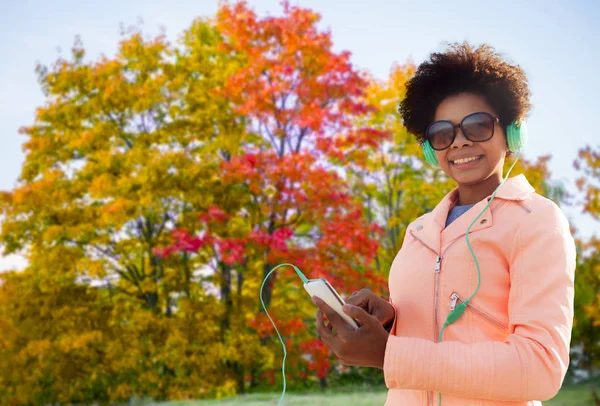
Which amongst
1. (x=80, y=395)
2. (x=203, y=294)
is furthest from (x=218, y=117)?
(x=80, y=395)

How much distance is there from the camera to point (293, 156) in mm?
12070

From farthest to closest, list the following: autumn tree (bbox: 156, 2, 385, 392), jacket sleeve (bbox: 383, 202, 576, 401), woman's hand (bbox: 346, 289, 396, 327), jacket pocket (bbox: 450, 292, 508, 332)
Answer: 1. autumn tree (bbox: 156, 2, 385, 392)
2. woman's hand (bbox: 346, 289, 396, 327)
3. jacket pocket (bbox: 450, 292, 508, 332)
4. jacket sleeve (bbox: 383, 202, 576, 401)

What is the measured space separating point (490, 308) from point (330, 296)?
1.20ft

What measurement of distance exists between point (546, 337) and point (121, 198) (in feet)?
38.6

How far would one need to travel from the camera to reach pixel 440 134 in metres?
1.65

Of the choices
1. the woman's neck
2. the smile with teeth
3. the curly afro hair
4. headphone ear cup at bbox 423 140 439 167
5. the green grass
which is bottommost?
the green grass

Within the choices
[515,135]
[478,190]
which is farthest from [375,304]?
[515,135]

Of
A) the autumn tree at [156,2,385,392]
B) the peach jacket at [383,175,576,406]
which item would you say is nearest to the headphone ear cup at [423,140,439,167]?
the peach jacket at [383,175,576,406]

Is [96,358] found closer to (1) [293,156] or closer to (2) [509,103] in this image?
(1) [293,156]

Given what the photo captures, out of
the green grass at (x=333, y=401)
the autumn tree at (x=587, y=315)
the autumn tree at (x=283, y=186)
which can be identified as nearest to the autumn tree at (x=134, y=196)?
the autumn tree at (x=283, y=186)

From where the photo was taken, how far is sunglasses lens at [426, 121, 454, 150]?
1638 mm

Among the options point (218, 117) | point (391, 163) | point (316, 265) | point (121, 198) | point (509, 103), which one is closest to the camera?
point (509, 103)

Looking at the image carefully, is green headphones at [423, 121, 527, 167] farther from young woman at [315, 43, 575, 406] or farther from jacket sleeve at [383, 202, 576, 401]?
jacket sleeve at [383, 202, 576, 401]

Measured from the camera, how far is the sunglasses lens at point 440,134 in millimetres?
1638
